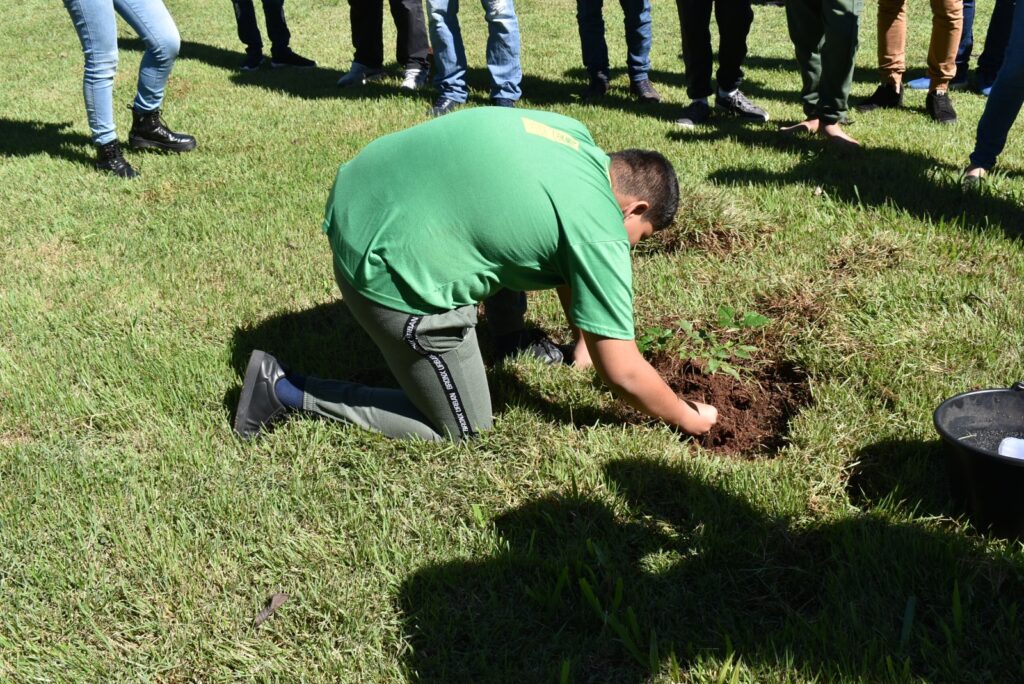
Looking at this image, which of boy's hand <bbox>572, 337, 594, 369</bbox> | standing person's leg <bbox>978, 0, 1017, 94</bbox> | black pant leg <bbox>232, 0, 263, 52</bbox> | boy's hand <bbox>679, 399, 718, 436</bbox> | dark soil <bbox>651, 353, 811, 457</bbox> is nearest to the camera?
boy's hand <bbox>679, 399, 718, 436</bbox>

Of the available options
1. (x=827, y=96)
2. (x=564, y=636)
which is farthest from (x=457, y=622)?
(x=827, y=96)

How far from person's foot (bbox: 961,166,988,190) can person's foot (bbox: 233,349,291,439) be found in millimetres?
3611

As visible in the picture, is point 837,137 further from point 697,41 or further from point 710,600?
point 710,600

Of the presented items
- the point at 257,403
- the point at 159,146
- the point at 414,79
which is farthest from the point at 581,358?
the point at 414,79

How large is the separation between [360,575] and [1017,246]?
3144 mm

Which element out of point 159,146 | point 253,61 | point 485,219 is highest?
point 485,219

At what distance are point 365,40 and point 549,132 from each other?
6.18 meters

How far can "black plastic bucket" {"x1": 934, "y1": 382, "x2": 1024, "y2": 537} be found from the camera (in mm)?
2094

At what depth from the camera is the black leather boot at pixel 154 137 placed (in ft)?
19.5

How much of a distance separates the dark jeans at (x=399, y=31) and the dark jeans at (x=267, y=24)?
4.22 feet

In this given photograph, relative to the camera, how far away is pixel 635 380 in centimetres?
252

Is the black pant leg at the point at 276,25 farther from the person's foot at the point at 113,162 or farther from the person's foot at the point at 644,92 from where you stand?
the person's foot at the point at 644,92

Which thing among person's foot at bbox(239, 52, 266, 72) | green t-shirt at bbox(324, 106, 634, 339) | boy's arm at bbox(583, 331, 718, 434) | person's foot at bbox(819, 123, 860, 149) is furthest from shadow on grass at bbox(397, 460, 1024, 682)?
person's foot at bbox(239, 52, 266, 72)

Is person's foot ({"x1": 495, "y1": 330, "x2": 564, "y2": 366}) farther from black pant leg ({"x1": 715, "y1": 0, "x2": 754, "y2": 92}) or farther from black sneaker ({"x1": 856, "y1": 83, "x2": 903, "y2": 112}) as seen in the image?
black sneaker ({"x1": 856, "y1": 83, "x2": 903, "y2": 112})
